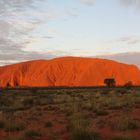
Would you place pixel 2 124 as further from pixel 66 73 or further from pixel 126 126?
pixel 66 73

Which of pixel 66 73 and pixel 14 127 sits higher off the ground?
pixel 66 73

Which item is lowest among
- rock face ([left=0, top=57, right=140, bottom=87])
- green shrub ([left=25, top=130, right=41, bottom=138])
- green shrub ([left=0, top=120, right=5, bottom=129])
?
green shrub ([left=25, top=130, right=41, bottom=138])

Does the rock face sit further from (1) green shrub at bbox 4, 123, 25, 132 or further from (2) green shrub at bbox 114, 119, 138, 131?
(2) green shrub at bbox 114, 119, 138, 131

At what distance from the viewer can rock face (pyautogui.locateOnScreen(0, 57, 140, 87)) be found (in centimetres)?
14288

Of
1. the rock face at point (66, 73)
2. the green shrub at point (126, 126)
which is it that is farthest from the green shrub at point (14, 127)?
the rock face at point (66, 73)

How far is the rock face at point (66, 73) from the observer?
469 ft

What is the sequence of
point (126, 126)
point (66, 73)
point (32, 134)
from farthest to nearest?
point (66, 73), point (126, 126), point (32, 134)

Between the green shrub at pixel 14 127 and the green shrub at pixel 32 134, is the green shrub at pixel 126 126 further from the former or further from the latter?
the green shrub at pixel 14 127

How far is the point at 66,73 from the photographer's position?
147375 millimetres

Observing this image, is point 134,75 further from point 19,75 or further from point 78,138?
point 78,138

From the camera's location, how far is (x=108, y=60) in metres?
157

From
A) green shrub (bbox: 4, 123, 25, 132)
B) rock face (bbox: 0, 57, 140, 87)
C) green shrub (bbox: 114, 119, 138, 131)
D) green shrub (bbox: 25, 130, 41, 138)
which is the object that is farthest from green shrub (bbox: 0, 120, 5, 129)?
rock face (bbox: 0, 57, 140, 87)

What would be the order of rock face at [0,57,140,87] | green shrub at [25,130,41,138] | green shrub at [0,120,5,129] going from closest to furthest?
1. green shrub at [25,130,41,138]
2. green shrub at [0,120,5,129]
3. rock face at [0,57,140,87]

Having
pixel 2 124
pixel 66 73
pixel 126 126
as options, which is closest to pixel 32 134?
pixel 2 124
